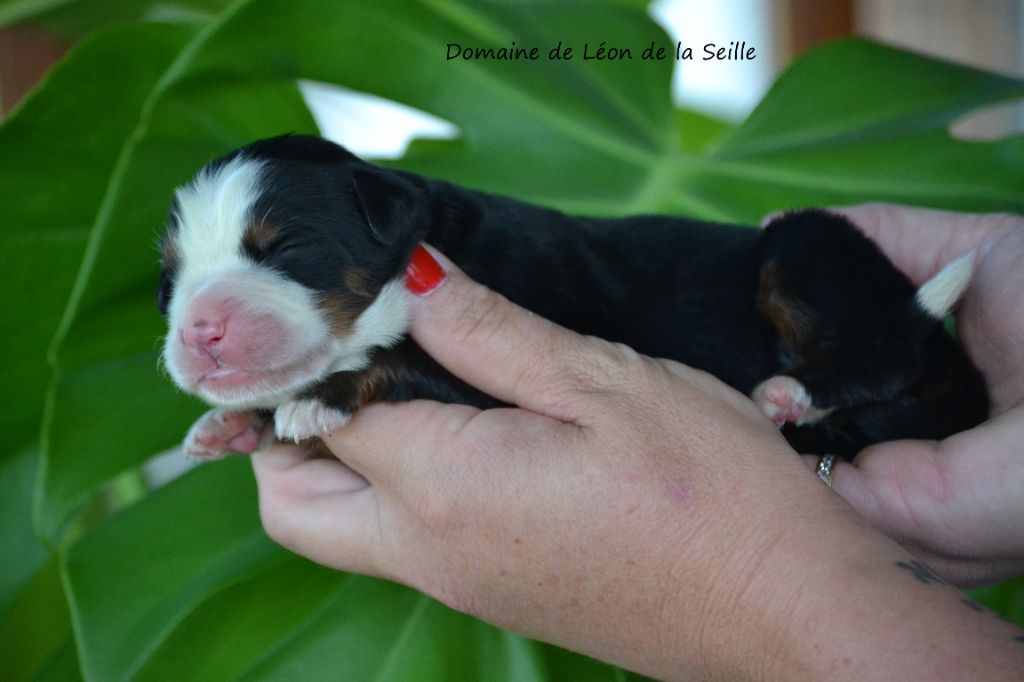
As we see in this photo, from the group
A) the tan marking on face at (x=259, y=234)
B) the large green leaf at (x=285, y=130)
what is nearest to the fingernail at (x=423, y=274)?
the tan marking on face at (x=259, y=234)

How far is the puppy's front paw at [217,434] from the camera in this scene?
1.63m

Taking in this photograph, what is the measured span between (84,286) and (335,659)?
2.39ft

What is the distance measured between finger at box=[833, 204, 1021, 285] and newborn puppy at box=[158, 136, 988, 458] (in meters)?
0.20

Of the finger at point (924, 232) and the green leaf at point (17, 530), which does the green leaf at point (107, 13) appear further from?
the finger at point (924, 232)

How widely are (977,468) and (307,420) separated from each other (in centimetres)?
103

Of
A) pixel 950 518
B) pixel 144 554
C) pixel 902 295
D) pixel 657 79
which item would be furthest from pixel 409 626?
pixel 657 79

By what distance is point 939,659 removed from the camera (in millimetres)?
1069

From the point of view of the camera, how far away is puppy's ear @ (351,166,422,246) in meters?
1.44

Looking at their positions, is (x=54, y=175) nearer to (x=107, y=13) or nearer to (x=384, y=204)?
(x=107, y=13)

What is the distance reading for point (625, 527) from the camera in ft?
4.15

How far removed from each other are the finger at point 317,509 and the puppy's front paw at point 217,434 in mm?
47

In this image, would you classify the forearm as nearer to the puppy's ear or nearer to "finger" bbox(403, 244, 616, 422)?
"finger" bbox(403, 244, 616, 422)

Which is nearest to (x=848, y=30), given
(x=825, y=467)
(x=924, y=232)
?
(x=924, y=232)

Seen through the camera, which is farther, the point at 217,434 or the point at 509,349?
the point at 217,434
